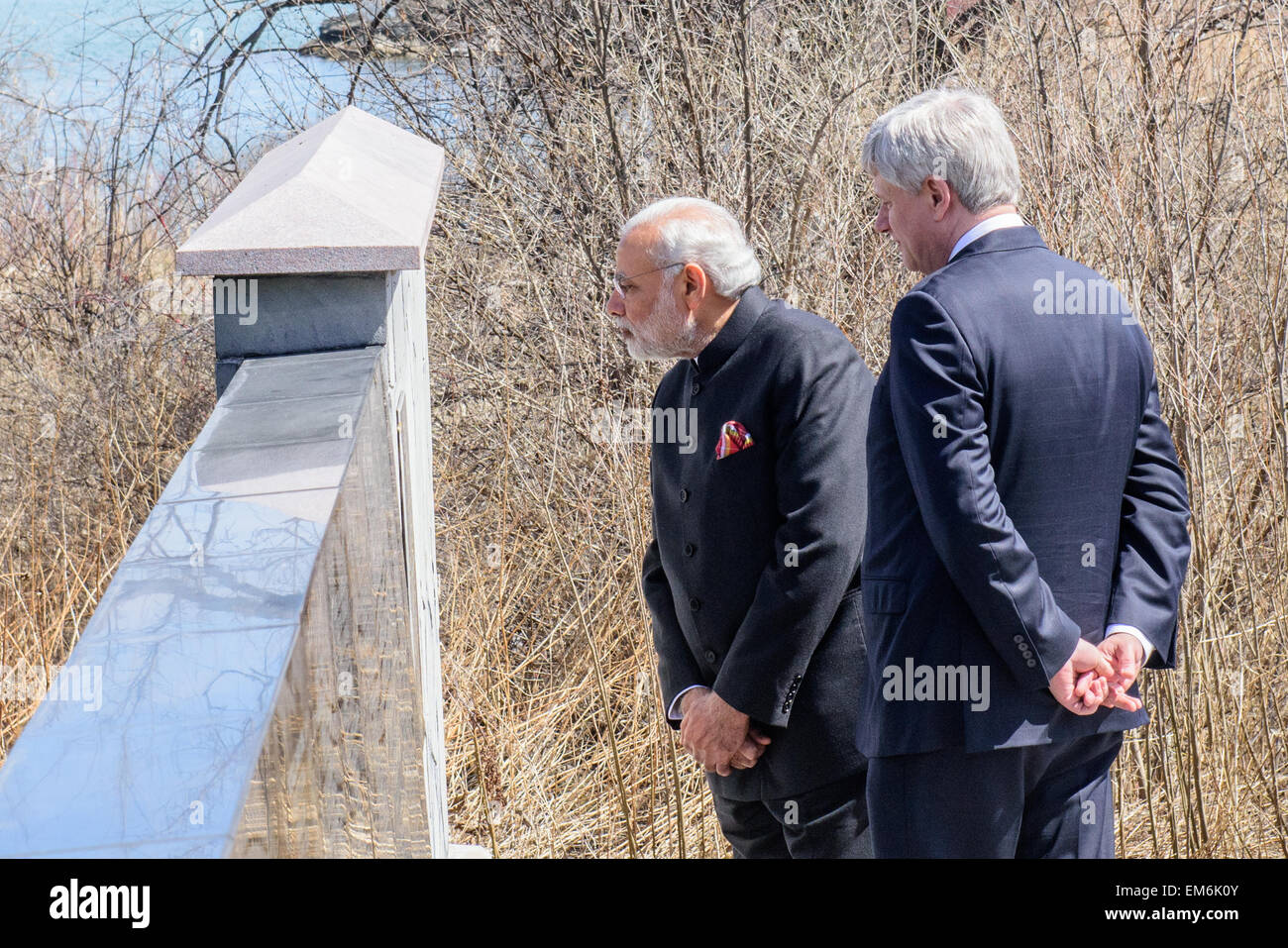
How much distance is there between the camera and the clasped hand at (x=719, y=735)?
2.51 m

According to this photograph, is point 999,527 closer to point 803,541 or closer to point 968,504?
point 968,504

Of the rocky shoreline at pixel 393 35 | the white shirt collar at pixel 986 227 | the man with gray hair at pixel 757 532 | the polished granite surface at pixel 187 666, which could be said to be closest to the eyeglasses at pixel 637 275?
the man with gray hair at pixel 757 532

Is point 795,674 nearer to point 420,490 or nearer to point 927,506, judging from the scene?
point 927,506

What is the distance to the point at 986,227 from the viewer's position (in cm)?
213

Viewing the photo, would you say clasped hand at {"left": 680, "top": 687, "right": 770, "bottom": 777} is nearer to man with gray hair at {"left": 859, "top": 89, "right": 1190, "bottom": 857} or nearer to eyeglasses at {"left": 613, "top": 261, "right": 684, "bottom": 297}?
man with gray hair at {"left": 859, "top": 89, "right": 1190, "bottom": 857}

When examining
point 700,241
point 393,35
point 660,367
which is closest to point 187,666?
point 700,241

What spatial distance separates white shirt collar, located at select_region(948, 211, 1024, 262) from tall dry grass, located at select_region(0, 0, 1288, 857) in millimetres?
1170

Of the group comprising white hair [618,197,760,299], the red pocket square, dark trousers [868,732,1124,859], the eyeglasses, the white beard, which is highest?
white hair [618,197,760,299]

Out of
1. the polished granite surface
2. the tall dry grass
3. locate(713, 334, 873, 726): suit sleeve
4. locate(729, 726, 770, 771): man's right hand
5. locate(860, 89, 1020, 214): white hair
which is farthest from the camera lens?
the tall dry grass

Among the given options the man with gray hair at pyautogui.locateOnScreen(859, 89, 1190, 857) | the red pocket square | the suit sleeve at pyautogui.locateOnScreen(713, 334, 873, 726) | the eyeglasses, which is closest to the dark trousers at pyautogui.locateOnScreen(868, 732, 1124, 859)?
the man with gray hair at pyautogui.locateOnScreen(859, 89, 1190, 857)

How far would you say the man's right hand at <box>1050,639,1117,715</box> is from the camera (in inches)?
78.0

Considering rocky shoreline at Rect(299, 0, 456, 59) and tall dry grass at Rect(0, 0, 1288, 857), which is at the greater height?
rocky shoreline at Rect(299, 0, 456, 59)
